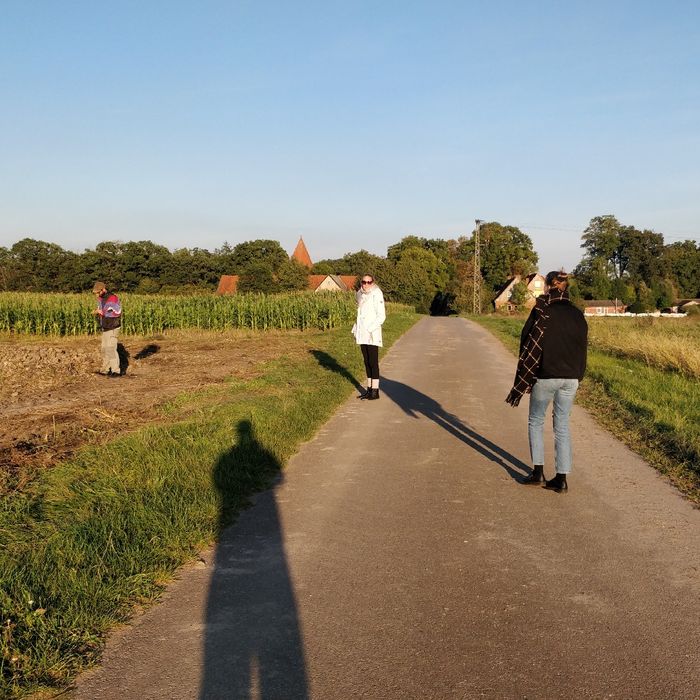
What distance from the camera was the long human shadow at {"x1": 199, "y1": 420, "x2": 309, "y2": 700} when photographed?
278 centimetres

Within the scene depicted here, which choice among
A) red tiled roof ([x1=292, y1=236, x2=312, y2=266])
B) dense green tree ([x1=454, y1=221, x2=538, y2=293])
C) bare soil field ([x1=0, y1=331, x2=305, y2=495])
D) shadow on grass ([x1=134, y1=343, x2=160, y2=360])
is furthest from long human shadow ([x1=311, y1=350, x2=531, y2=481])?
red tiled roof ([x1=292, y1=236, x2=312, y2=266])

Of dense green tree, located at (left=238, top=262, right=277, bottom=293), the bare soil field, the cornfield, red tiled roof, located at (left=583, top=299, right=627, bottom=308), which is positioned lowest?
the bare soil field

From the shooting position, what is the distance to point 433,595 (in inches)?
142

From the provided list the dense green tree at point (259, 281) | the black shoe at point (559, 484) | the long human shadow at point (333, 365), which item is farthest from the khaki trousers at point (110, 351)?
the dense green tree at point (259, 281)

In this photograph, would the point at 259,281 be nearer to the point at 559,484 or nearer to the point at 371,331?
the point at 371,331

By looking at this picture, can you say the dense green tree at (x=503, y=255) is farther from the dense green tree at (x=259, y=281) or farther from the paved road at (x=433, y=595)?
the paved road at (x=433, y=595)

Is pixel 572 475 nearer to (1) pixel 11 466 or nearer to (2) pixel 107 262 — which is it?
(1) pixel 11 466

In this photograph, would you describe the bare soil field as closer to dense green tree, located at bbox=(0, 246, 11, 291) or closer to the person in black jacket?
the person in black jacket

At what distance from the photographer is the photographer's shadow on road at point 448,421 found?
6559 mm

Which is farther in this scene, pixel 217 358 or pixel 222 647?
pixel 217 358

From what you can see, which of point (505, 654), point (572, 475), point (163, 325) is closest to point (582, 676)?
point (505, 654)

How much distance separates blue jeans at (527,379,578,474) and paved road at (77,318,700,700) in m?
0.35

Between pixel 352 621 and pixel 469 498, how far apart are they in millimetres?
2334

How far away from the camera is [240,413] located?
→ 831 centimetres
